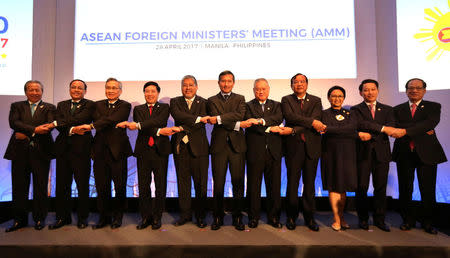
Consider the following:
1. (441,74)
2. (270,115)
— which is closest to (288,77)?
(270,115)

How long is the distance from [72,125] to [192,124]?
57.4 inches

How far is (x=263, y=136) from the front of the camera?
3.26 meters

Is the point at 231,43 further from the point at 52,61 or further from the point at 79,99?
the point at 52,61

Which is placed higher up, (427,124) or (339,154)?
(427,124)

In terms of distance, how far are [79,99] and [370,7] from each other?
467cm

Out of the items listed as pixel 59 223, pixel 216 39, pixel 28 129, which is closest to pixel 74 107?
pixel 28 129

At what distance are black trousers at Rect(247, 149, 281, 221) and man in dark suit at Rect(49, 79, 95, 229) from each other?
2031 mm

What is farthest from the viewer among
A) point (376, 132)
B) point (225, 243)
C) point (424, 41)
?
point (424, 41)

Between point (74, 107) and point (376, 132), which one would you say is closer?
point (376, 132)

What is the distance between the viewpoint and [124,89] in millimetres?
4629

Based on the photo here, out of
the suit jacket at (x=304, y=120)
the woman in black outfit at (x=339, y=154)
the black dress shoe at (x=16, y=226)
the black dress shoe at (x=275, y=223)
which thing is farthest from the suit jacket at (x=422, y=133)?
the black dress shoe at (x=16, y=226)

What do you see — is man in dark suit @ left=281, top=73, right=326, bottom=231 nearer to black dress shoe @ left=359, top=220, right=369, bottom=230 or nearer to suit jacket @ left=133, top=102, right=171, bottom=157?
black dress shoe @ left=359, top=220, right=369, bottom=230

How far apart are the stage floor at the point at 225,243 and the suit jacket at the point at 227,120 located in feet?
3.27

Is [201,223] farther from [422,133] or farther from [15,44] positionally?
[15,44]
